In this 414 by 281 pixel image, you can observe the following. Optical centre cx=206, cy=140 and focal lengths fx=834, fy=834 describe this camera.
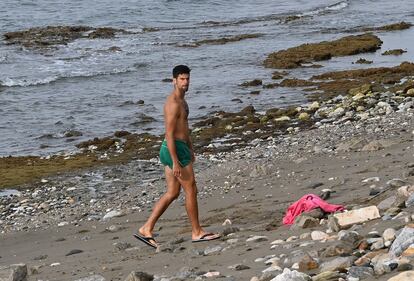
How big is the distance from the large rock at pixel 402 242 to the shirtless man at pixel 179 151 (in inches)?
124

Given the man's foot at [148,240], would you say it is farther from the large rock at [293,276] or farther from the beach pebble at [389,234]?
the large rock at [293,276]

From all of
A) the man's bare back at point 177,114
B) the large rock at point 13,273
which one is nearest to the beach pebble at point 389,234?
the man's bare back at point 177,114

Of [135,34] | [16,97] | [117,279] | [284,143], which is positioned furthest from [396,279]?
[135,34]

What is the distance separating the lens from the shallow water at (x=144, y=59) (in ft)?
72.0

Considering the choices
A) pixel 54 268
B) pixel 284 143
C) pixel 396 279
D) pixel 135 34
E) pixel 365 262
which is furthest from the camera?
pixel 135 34

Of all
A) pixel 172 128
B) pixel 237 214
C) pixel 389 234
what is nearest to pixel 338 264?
pixel 389 234

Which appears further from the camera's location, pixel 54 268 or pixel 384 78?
pixel 384 78

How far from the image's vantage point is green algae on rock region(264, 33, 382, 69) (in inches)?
1163

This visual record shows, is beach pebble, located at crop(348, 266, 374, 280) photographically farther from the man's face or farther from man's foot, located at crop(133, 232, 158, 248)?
man's foot, located at crop(133, 232, 158, 248)

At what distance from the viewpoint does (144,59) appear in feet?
112

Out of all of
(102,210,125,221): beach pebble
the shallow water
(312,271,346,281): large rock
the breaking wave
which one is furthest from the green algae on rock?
(312,271,346,281): large rock

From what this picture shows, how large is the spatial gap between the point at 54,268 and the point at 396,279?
4714 millimetres

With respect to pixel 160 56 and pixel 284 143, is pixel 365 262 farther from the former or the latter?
pixel 160 56

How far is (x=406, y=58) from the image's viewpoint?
91.6 feet
